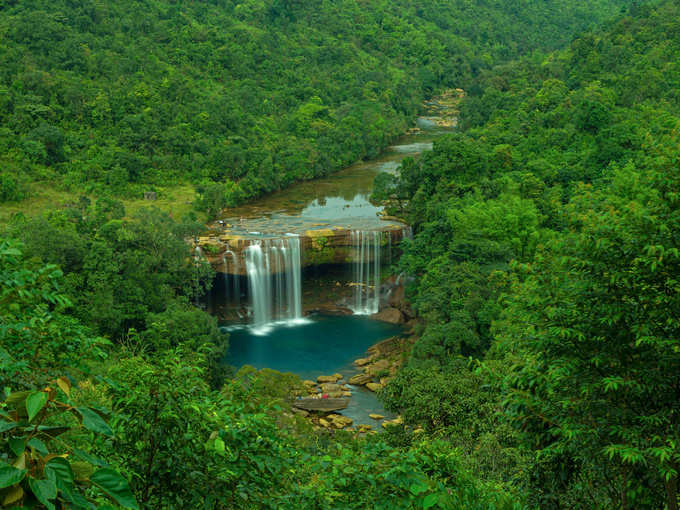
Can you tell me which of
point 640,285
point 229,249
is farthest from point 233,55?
point 640,285

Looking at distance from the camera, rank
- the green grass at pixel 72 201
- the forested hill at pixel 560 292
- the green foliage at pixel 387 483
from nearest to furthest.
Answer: the green foliage at pixel 387 483 < the forested hill at pixel 560 292 < the green grass at pixel 72 201

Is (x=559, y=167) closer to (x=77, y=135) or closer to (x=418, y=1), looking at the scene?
(x=77, y=135)

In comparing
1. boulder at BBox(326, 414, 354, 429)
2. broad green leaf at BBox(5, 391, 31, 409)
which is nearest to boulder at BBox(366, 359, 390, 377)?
boulder at BBox(326, 414, 354, 429)

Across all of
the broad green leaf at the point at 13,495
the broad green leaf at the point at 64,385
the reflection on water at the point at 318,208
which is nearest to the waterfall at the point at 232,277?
the reflection on water at the point at 318,208

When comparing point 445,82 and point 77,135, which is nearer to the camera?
point 77,135

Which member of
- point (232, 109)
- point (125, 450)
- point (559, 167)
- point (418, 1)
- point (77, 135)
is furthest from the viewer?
point (418, 1)

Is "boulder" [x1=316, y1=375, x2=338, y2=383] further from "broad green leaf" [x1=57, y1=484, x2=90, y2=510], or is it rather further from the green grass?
"broad green leaf" [x1=57, y1=484, x2=90, y2=510]

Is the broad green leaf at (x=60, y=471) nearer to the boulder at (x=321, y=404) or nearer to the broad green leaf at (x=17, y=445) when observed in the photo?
the broad green leaf at (x=17, y=445)
